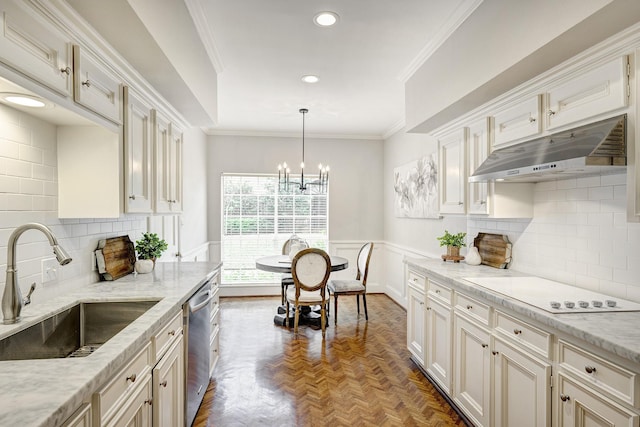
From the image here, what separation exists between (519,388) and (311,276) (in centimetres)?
239

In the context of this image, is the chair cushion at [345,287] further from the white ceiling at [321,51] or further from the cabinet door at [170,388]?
the cabinet door at [170,388]

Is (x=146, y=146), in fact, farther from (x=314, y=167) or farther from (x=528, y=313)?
(x=314, y=167)

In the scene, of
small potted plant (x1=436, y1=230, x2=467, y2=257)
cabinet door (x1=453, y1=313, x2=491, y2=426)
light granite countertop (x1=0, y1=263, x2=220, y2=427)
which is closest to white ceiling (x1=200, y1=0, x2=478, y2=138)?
small potted plant (x1=436, y1=230, x2=467, y2=257)

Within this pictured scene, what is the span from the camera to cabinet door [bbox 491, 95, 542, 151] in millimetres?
2160

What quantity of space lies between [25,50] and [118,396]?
1248mm

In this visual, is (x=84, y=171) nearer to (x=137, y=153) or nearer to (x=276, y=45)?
(x=137, y=153)

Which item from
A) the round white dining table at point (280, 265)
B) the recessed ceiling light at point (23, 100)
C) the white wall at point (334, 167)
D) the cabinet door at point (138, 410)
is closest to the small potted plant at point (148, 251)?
the cabinet door at point (138, 410)

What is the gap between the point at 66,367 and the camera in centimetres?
111

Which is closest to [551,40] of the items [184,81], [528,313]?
[528,313]

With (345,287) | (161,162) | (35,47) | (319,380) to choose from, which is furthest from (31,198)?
(345,287)

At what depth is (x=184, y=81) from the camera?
2.34 m

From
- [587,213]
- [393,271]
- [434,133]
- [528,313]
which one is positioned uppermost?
[434,133]

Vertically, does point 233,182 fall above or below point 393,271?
above

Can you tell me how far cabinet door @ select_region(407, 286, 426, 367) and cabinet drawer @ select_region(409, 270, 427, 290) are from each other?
1.7 inches
